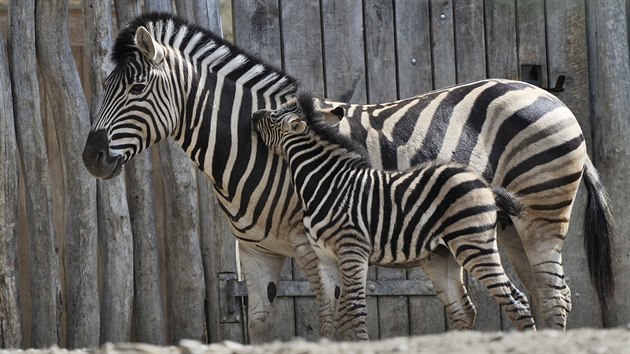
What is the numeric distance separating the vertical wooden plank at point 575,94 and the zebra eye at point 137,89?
334 cm

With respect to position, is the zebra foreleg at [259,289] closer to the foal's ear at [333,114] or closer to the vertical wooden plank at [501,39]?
the foal's ear at [333,114]

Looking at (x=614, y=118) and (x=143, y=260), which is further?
(x=614, y=118)

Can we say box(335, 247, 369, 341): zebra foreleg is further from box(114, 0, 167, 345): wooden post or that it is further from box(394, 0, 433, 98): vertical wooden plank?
box(394, 0, 433, 98): vertical wooden plank

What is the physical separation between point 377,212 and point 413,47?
2.18 metres

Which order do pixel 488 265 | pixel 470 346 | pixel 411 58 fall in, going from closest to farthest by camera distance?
pixel 470 346
pixel 488 265
pixel 411 58

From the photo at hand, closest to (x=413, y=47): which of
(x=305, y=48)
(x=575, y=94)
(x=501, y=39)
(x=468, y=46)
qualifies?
(x=468, y=46)

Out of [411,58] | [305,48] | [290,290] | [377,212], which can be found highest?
[305,48]

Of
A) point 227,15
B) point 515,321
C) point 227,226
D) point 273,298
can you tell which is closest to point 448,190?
point 515,321

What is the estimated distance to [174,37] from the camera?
771cm

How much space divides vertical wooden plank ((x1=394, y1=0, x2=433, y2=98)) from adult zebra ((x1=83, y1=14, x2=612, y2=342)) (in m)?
1.04

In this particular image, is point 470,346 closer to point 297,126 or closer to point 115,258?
point 297,126

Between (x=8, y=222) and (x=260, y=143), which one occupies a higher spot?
(x=260, y=143)

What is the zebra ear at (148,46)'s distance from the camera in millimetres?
7344

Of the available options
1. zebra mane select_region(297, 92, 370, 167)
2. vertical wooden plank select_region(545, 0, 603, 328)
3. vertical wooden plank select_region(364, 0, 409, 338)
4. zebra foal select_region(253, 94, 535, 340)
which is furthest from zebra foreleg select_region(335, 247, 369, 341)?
vertical wooden plank select_region(545, 0, 603, 328)
